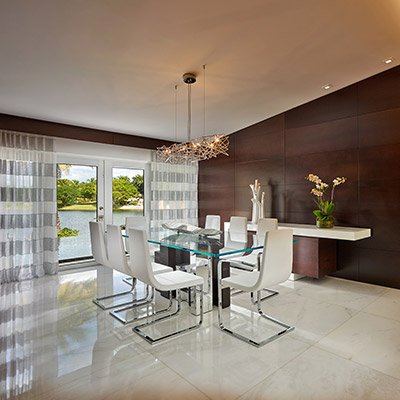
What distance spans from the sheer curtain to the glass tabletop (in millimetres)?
2156

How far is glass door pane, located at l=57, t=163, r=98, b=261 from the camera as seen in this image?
5.05m

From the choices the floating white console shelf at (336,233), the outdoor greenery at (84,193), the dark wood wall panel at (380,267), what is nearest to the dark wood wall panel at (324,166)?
the floating white console shelf at (336,233)

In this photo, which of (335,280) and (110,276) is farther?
(110,276)

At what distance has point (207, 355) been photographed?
2.26m

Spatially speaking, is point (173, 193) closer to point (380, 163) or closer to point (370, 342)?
point (380, 163)

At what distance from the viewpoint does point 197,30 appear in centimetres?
258

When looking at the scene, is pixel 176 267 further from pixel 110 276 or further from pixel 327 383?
pixel 327 383

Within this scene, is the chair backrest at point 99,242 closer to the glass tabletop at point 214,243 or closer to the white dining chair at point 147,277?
the glass tabletop at point 214,243

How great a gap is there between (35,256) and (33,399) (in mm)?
3183

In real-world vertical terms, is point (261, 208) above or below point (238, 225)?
above

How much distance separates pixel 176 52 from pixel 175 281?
2.24m

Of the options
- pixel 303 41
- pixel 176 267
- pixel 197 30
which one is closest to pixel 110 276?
pixel 176 267

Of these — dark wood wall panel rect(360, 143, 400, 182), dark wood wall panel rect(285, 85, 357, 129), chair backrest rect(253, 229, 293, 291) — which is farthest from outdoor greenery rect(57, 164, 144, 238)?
dark wood wall panel rect(360, 143, 400, 182)

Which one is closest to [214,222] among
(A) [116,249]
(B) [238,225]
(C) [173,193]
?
(B) [238,225]
